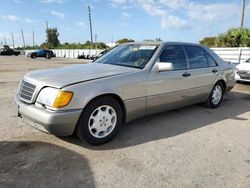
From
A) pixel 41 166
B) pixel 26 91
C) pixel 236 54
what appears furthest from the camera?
pixel 236 54

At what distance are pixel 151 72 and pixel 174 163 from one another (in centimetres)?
158

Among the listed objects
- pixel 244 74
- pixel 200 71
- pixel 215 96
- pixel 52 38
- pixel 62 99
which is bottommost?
pixel 215 96

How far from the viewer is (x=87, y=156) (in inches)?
128

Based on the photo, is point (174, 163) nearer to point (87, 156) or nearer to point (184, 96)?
point (87, 156)

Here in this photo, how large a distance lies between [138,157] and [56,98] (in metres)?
1.33

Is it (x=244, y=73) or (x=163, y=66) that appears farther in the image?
(x=244, y=73)

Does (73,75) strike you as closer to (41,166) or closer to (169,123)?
(41,166)

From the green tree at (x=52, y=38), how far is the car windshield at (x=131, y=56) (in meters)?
67.5

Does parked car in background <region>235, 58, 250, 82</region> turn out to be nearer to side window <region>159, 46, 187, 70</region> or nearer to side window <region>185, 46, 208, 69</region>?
side window <region>185, 46, 208, 69</region>

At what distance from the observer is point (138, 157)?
3.26 m

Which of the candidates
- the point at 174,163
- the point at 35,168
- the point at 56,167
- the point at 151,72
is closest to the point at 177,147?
the point at 174,163

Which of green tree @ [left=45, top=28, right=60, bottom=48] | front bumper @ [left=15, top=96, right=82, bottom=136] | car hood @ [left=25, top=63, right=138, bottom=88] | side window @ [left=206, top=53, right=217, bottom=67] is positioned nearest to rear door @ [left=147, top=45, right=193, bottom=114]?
car hood @ [left=25, top=63, right=138, bottom=88]

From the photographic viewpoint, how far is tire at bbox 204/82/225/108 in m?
5.76

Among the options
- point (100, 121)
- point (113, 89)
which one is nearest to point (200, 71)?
point (113, 89)
